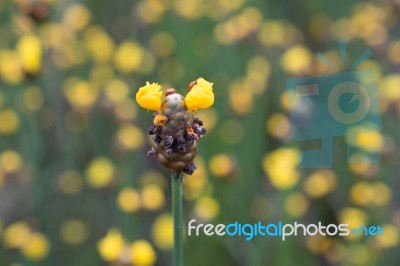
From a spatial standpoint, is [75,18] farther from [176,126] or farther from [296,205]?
[176,126]

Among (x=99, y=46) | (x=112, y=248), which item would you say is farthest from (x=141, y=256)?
(x=99, y=46)

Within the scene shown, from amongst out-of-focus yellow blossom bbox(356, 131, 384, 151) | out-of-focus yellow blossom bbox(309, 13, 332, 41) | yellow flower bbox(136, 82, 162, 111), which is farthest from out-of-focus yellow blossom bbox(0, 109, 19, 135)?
yellow flower bbox(136, 82, 162, 111)

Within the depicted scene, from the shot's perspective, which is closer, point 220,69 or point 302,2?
point 220,69

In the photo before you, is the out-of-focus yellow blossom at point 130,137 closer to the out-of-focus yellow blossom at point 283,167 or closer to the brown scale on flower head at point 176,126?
the out-of-focus yellow blossom at point 283,167

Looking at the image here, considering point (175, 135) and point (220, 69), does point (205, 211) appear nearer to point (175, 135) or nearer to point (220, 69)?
point (220, 69)

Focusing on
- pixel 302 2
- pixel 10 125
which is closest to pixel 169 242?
pixel 10 125
